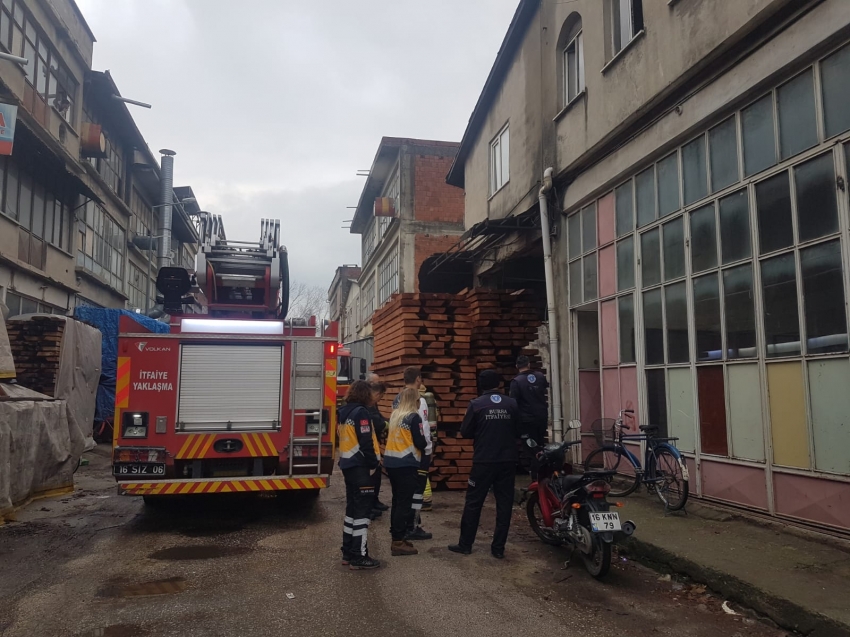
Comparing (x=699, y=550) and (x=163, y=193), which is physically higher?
(x=163, y=193)

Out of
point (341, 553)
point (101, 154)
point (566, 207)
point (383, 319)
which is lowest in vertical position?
point (341, 553)

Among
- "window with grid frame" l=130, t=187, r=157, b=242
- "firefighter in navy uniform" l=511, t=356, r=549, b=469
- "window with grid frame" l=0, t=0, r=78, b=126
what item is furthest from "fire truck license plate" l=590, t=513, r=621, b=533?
"window with grid frame" l=130, t=187, r=157, b=242

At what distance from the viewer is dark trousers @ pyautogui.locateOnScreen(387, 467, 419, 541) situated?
6.45 metres

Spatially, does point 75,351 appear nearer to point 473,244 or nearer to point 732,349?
point 473,244

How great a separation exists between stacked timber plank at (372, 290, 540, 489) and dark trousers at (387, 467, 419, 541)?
3.98 meters

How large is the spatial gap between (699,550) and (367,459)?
10.4 ft

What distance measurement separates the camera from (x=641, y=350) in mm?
8992

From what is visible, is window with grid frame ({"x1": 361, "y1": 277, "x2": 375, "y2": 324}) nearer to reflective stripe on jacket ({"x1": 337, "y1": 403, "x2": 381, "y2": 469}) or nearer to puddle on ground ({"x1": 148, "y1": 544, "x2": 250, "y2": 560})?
puddle on ground ({"x1": 148, "y1": 544, "x2": 250, "y2": 560})

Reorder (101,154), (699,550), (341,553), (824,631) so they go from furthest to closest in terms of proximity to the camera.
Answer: (101,154), (341,553), (699,550), (824,631)

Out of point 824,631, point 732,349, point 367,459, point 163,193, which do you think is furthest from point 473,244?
point 163,193

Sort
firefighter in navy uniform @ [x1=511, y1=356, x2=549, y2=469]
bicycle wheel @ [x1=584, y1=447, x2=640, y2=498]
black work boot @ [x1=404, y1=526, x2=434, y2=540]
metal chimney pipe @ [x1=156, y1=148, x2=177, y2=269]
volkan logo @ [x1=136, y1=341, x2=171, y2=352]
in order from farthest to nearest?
metal chimney pipe @ [x1=156, y1=148, x2=177, y2=269] < bicycle wheel @ [x1=584, y1=447, x2=640, y2=498] < firefighter in navy uniform @ [x1=511, y1=356, x2=549, y2=469] < volkan logo @ [x1=136, y1=341, x2=171, y2=352] < black work boot @ [x1=404, y1=526, x2=434, y2=540]

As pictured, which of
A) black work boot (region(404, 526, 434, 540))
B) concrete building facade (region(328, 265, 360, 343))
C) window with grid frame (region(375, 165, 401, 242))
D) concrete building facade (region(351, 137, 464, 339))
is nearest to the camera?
black work boot (region(404, 526, 434, 540))

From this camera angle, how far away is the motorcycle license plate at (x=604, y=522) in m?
5.48

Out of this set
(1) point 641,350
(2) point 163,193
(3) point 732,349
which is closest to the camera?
(3) point 732,349
